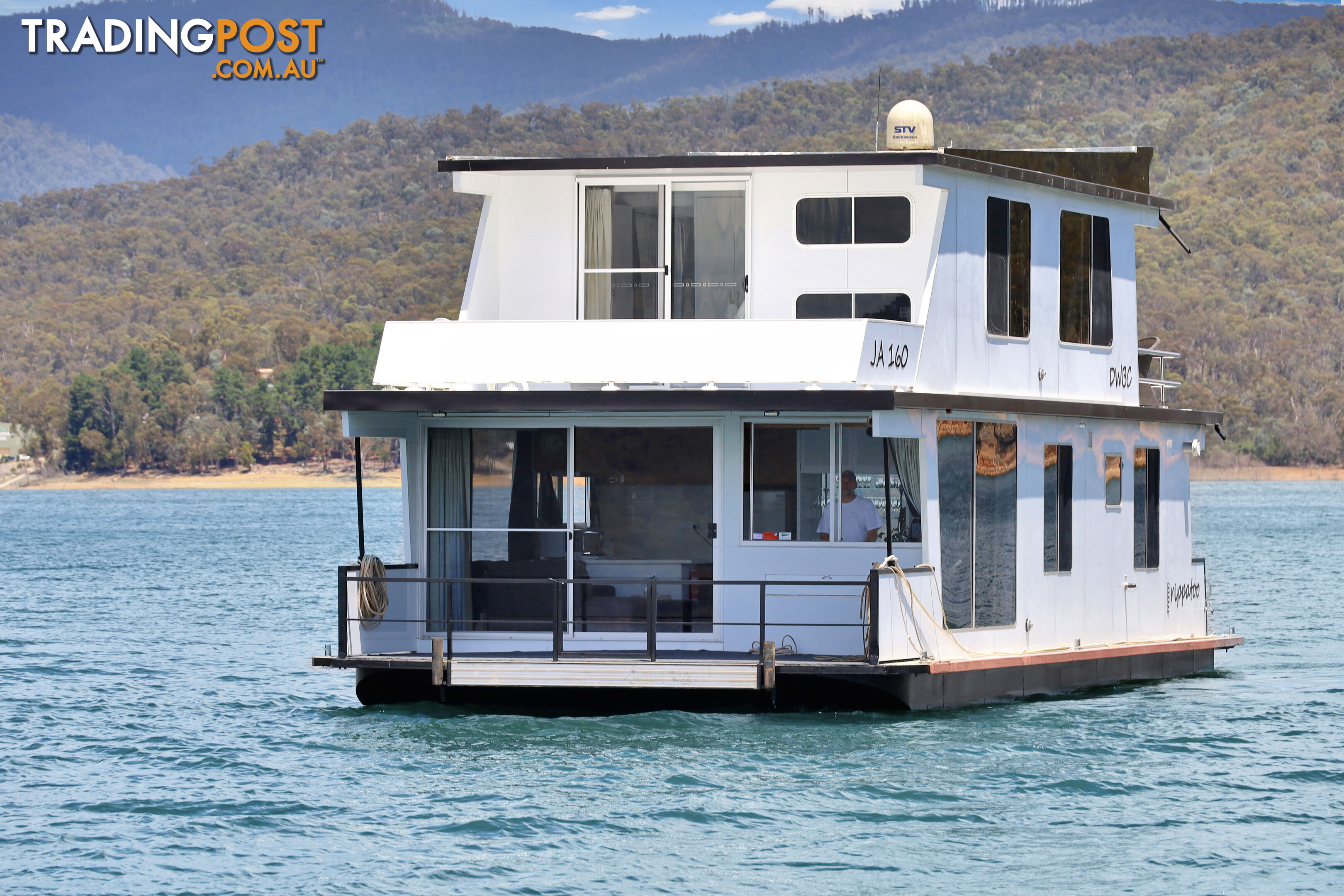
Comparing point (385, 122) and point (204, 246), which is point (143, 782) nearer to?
point (204, 246)

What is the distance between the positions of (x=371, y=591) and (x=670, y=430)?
3032 millimetres

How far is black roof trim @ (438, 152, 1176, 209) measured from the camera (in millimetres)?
14727

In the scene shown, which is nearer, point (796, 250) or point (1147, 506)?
point (796, 250)

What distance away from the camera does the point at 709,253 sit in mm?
15438

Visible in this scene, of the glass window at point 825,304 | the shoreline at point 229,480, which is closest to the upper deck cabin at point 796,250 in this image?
the glass window at point 825,304

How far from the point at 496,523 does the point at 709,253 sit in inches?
127

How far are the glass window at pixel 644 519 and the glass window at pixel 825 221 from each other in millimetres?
2092

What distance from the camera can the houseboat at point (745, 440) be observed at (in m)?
13.8

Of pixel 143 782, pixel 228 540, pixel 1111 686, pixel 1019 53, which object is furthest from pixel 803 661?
pixel 1019 53

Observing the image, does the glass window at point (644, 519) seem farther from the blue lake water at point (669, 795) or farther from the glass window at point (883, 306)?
the glass window at point (883, 306)

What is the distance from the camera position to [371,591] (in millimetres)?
14562

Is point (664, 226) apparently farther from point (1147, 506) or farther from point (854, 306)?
point (1147, 506)

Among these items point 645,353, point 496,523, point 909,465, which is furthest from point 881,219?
point 496,523

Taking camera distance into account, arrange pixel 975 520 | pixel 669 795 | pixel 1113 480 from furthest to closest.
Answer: pixel 1113 480
pixel 975 520
pixel 669 795
